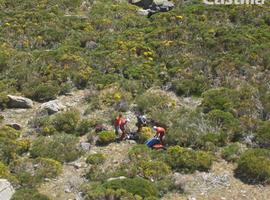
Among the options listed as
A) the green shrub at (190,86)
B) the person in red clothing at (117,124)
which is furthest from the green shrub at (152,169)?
the green shrub at (190,86)

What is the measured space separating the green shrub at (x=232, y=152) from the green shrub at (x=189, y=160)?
59cm

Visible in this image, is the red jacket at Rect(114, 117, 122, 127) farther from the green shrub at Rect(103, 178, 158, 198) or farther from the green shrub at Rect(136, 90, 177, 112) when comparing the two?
the green shrub at Rect(103, 178, 158, 198)

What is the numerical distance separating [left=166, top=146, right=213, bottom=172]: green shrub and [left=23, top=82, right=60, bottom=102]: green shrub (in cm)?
761

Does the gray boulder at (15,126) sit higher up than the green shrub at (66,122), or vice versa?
the green shrub at (66,122)

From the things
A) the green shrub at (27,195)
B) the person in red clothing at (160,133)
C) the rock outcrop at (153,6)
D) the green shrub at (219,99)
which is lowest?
the green shrub at (27,195)

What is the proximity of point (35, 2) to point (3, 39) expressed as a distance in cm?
838

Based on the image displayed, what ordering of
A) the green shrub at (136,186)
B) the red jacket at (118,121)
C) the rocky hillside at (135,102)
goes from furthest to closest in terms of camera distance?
the red jacket at (118,121) < the rocky hillside at (135,102) < the green shrub at (136,186)

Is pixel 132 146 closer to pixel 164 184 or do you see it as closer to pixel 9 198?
pixel 164 184

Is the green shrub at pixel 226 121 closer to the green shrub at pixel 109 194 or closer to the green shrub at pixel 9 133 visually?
the green shrub at pixel 109 194

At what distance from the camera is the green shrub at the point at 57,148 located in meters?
18.0

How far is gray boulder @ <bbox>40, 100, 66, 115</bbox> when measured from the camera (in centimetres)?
2142

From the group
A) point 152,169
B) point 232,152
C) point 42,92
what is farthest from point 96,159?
point 42,92

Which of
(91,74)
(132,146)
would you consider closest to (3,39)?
(91,74)

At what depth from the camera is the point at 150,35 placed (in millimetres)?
30453
